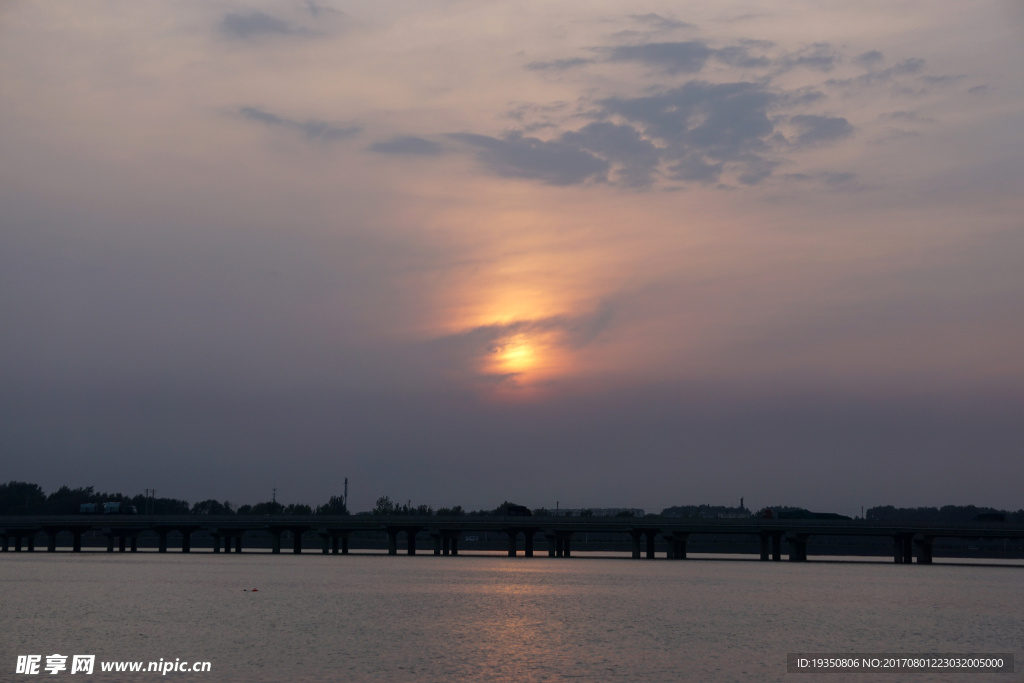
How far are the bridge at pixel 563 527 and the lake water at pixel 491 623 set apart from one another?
25012 mm

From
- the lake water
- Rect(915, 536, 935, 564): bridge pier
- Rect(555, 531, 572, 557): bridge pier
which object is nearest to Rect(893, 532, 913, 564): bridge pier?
Rect(915, 536, 935, 564): bridge pier

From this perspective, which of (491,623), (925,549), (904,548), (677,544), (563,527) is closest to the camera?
(491,623)

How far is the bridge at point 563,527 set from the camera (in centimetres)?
14938

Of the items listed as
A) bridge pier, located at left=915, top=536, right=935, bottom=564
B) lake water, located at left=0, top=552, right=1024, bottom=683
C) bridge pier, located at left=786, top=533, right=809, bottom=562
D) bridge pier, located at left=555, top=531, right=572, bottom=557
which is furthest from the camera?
bridge pier, located at left=555, top=531, right=572, bottom=557

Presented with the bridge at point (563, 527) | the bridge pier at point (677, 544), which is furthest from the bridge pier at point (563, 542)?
the bridge pier at point (677, 544)

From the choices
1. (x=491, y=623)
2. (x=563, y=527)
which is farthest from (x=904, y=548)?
(x=491, y=623)

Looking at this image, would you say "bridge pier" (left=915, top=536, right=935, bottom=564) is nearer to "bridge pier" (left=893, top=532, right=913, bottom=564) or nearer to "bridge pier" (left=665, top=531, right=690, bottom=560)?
"bridge pier" (left=893, top=532, right=913, bottom=564)

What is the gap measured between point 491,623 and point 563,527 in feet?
321

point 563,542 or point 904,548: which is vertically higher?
point 904,548

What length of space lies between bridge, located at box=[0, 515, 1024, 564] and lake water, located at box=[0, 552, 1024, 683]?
2501cm

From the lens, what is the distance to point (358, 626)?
67062 mm

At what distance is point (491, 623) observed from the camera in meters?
71.0

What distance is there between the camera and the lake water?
51281 millimetres

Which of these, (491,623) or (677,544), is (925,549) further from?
(491,623)
